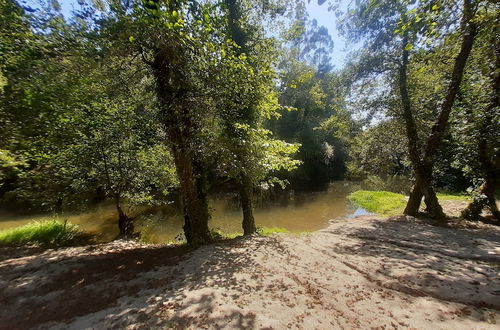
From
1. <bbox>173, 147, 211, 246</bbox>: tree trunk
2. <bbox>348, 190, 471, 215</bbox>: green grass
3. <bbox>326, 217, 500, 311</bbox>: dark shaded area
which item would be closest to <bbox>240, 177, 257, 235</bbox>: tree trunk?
<bbox>173, 147, 211, 246</bbox>: tree trunk

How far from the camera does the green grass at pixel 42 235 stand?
29.3 feet

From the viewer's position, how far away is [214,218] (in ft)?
48.5

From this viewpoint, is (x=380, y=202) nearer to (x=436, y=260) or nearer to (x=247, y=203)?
(x=247, y=203)

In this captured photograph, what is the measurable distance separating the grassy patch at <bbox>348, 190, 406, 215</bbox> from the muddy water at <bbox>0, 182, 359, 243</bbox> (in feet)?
3.61

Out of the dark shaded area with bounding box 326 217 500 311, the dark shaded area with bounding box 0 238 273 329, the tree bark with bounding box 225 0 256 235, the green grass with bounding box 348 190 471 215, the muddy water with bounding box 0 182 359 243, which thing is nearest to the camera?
the dark shaded area with bounding box 0 238 273 329

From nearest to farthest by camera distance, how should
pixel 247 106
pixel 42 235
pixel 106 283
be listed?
pixel 106 283
pixel 247 106
pixel 42 235

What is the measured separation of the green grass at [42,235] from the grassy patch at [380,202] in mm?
16145

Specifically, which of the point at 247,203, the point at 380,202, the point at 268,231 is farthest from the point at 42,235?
the point at 380,202

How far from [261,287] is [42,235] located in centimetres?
978

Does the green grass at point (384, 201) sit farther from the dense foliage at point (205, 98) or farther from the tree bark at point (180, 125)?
the tree bark at point (180, 125)

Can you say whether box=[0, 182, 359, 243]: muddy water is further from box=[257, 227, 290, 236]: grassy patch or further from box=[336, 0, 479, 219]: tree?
box=[336, 0, 479, 219]: tree

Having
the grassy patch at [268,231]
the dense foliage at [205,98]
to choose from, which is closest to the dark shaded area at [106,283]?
the dense foliage at [205,98]

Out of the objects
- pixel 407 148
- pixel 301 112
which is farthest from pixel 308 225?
pixel 301 112

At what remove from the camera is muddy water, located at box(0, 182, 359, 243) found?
476 inches
